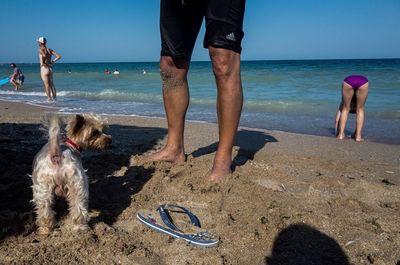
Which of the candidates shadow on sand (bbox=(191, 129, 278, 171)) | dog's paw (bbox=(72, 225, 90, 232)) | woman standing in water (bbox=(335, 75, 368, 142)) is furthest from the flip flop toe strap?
woman standing in water (bbox=(335, 75, 368, 142))

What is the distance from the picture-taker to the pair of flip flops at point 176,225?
8.59 feet

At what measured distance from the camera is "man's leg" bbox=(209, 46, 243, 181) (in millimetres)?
3539

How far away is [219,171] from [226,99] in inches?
26.3

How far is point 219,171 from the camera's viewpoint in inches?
144

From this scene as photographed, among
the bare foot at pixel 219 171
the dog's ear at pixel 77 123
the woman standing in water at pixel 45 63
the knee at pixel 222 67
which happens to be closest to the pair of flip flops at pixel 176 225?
the bare foot at pixel 219 171

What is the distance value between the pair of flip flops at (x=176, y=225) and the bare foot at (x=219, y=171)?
57 cm

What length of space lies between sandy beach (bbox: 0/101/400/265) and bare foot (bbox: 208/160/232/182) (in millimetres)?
70

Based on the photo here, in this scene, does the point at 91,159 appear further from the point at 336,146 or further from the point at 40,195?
the point at 336,146

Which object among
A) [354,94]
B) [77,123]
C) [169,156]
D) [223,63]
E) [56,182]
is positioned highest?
[223,63]

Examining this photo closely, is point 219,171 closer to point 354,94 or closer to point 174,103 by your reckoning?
point 174,103

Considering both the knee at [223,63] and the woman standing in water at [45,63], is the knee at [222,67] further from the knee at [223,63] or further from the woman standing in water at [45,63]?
the woman standing in water at [45,63]

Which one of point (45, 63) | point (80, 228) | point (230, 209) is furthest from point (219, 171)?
point (45, 63)

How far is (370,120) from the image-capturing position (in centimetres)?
901

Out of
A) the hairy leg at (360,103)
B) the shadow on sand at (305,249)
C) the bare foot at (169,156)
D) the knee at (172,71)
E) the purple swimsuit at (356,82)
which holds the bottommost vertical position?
the shadow on sand at (305,249)
